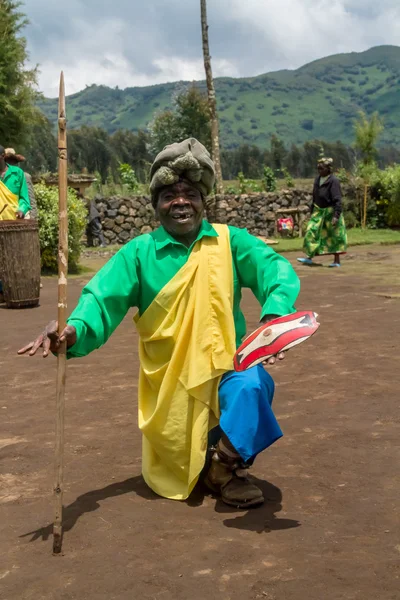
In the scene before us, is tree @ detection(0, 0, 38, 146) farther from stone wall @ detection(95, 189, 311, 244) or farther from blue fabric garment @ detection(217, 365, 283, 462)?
blue fabric garment @ detection(217, 365, 283, 462)

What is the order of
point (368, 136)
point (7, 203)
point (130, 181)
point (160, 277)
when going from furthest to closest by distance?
point (368, 136)
point (130, 181)
point (7, 203)
point (160, 277)

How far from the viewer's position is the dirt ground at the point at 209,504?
9.12 feet

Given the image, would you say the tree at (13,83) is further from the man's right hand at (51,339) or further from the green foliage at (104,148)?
the green foliage at (104,148)

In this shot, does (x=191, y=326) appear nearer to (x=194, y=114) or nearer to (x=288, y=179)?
(x=288, y=179)

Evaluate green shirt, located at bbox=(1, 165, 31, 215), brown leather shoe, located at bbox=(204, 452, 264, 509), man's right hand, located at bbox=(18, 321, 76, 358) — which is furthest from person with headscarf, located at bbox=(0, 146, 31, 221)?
man's right hand, located at bbox=(18, 321, 76, 358)

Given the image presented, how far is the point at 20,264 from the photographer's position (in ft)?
31.3

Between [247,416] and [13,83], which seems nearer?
[247,416]

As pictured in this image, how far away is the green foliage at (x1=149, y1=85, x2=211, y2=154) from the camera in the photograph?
185ft

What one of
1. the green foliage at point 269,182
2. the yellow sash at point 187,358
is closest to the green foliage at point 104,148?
the green foliage at point 269,182

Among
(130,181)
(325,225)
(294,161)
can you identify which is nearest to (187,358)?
(325,225)

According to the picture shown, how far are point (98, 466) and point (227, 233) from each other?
1.34 m

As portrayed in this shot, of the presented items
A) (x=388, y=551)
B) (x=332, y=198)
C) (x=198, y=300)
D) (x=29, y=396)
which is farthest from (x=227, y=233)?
(x=332, y=198)

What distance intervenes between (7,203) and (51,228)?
2.88 metres

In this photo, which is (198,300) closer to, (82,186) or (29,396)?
(29,396)
